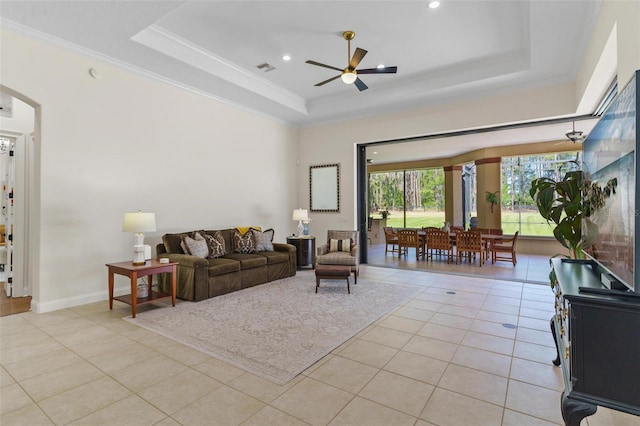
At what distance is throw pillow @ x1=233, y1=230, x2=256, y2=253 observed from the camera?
19.6 feet

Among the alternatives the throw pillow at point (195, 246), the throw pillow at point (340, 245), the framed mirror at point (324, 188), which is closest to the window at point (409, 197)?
the framed mirror at point (324, 188)

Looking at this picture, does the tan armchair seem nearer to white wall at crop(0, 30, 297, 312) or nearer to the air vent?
white wall at crop(0, 30, 297, 312)

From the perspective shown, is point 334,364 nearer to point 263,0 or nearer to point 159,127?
point 263,0

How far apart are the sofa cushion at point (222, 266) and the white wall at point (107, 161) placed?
1228 millimetres

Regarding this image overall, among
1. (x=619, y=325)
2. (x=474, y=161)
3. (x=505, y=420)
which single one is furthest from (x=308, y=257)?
(x=474, y=161)

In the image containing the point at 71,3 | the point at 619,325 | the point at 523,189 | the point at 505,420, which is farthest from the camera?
the point at 523,189

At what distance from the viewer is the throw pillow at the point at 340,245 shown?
20.1ft

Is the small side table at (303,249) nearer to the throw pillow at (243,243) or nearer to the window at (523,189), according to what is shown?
the throw pillow at (243,243)

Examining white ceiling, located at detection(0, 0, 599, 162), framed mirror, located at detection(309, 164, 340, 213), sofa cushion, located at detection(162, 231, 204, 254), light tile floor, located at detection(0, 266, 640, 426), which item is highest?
white ceiling, located at detection(0, 0, 599, 162)

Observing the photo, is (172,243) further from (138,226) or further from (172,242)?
(138,226)

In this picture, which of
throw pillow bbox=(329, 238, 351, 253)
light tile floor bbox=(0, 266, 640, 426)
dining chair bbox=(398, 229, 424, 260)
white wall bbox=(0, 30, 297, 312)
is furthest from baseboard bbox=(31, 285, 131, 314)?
dining chair bbox=(398, 229, 424, 260)

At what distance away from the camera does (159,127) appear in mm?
5371

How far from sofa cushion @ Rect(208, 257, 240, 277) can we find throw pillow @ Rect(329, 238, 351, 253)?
1.88m

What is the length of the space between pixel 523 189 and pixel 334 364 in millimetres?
9684
